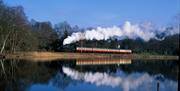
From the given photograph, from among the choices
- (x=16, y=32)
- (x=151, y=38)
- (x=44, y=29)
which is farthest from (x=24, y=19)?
(x=151, y=38)

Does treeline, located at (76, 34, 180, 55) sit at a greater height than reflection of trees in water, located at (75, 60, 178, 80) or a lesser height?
greater

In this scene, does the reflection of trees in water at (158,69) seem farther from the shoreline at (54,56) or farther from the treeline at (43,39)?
the shoreline at (54,56)

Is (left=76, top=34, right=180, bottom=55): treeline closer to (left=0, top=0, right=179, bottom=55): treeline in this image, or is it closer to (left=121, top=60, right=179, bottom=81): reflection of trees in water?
(left=0, top=0, right=179, bottom=55): treeline

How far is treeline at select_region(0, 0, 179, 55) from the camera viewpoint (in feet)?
262

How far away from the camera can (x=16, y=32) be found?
8138cm

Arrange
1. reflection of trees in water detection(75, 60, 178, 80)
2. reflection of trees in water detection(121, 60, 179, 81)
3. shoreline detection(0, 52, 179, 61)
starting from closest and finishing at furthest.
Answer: reflection of trees in water detection(121, 60, 179, 81), reflection of trees in water detection(75, 60, 178, 80), shoreline detection(0, 52, 179, 61)

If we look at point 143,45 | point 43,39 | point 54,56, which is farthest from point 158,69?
point 143,45

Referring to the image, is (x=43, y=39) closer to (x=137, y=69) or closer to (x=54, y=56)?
(x=54, y=56)

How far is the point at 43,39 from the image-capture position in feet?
366

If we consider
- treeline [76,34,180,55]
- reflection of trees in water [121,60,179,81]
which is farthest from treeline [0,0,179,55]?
reflection of trees in water [121,60,179,81]

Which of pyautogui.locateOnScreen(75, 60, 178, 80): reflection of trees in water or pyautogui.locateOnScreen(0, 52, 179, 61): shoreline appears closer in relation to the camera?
pyautogui.locateOnScreen(75, 60, 178, 80): reflection of trees in water

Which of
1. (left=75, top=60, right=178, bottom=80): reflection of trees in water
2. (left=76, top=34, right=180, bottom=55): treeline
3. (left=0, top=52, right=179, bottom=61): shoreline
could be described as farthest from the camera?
(left=76, top=34, right=180, bottom=55): treeline

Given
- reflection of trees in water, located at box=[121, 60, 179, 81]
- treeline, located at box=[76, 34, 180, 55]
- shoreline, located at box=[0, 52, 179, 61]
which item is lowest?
reflection of trees in water, located at box=[121, 60, 179, 81]

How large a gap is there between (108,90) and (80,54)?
2600 inches
